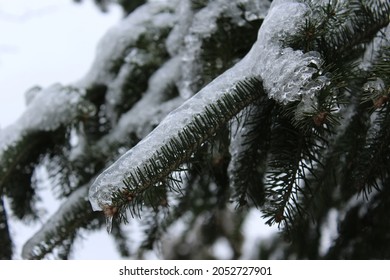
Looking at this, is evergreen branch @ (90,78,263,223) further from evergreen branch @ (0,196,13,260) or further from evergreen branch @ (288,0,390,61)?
evergreen branch @ (0,196,13,260)

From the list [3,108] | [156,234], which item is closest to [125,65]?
[156,234]

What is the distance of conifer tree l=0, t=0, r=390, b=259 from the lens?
3.17 ft

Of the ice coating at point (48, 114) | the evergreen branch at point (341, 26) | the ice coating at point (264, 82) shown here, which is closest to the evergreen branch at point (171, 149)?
the ice coating at point (264, 82)

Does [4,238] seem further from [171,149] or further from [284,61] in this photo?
[284,61]

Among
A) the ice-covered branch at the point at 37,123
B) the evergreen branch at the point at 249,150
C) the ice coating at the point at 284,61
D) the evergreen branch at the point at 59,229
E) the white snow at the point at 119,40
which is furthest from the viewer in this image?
the white snow at the point at 119,40

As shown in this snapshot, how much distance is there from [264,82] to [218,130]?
0.12 meters

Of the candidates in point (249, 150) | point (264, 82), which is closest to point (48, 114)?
point (249, 150)

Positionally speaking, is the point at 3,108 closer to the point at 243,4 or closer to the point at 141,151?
the point at 243,4

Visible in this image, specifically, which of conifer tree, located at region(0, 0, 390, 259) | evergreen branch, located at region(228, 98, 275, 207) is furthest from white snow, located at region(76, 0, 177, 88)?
evergreen branch, located at region(228, 98, 275, 207)

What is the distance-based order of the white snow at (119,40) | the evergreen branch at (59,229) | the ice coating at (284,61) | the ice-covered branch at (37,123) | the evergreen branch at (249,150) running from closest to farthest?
1. the ice coating at (284,61)
2. the evergreen branch at (249,150)
3. the evergreen branch at (59,229)
4. the ice-covered branch at (37,123)
5. the white snow at (119,40)

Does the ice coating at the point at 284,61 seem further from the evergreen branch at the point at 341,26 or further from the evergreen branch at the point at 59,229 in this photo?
the evergreen branch at the point at 59,229

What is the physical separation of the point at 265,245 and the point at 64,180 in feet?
4.66

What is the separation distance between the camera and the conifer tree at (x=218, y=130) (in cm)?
97

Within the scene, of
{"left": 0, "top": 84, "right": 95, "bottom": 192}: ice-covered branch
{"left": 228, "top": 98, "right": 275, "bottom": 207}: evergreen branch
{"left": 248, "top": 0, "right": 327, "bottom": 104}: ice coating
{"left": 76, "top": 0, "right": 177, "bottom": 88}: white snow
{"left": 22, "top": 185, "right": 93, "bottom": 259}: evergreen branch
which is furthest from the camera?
{"left": 76, "top": 0, "right": 177, "bottom": 88}: white snow
